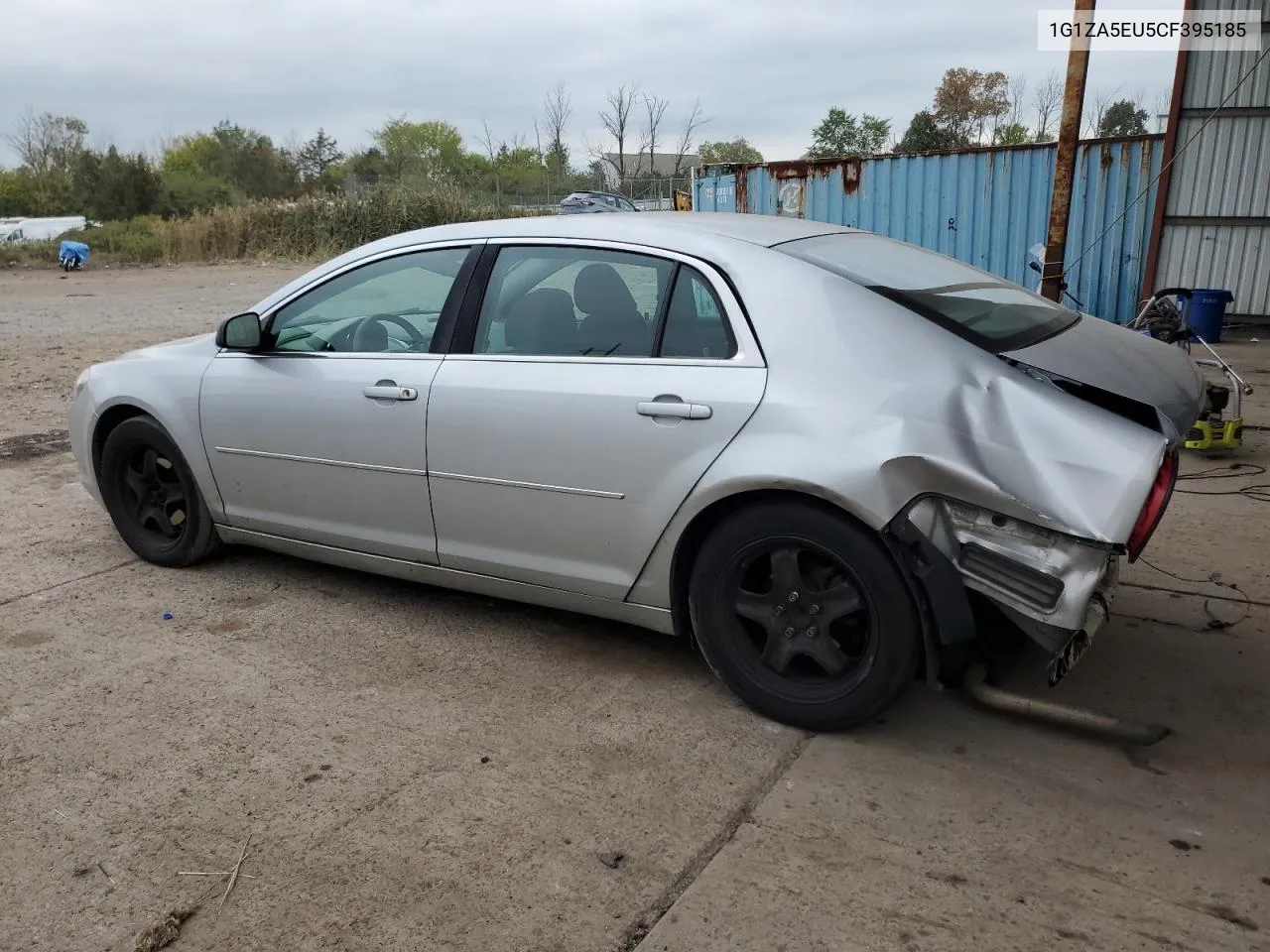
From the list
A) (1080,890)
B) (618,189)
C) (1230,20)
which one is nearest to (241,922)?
(1080,890)

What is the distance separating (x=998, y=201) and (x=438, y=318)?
11.0 m

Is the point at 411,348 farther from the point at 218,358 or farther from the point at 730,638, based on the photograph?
the point at 730,638

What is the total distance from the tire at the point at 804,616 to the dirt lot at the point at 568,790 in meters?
0.16

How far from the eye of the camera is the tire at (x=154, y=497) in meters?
4.60

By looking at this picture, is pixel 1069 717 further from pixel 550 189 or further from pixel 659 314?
pixel 550 189

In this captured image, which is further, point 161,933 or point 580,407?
point 580,407

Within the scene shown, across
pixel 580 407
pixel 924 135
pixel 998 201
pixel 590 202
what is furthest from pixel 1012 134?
pixel 580 407

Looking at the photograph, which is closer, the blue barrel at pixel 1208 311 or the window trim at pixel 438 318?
the window trim at pixel 438 318

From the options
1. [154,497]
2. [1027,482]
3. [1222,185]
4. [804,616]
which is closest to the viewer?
[1027,482]

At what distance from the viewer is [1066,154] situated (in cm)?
941

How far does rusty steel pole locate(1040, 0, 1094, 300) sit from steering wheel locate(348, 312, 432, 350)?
22.2 ft

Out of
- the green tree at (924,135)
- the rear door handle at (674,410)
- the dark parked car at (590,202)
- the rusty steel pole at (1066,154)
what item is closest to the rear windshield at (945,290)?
the rear door handle at (674,410)

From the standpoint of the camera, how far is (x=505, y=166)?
61.6 m

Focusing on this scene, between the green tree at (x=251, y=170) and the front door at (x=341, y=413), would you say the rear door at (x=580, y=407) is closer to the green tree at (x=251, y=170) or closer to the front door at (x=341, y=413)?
the front door at (x=341, y=413)
